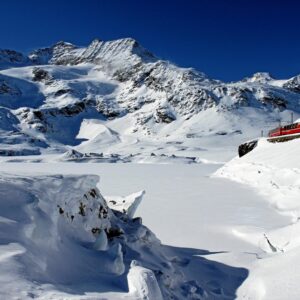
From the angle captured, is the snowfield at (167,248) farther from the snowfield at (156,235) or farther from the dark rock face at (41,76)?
the dark rock face at (41,76)

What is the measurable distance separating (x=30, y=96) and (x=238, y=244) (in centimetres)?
18391

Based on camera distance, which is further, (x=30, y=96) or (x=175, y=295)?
(x=30, y=96)

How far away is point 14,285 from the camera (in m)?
3.60

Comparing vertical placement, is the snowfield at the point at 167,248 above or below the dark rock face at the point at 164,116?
below

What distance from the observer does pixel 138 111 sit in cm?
17562

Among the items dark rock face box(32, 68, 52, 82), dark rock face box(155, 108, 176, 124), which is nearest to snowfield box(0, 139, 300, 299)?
dark rock face box(155, 108, 176, 124)

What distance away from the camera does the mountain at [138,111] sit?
133000mm

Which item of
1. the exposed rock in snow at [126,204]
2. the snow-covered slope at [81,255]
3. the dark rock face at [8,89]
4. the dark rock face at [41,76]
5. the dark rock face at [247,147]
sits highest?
the dark rock face at [41,76]

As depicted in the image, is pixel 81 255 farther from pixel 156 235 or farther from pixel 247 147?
pixel 247 147

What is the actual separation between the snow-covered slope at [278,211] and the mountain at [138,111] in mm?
89566

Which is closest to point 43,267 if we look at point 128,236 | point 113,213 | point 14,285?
point 14,285

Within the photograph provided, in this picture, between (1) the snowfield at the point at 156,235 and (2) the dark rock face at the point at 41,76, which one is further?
(2) the dark rock face at the point at 41,76

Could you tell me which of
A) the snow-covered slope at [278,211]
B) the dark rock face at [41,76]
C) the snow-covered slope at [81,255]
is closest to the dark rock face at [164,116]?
the dark rock face at [41,76]

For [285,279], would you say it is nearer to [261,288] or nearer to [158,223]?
[261,288]
